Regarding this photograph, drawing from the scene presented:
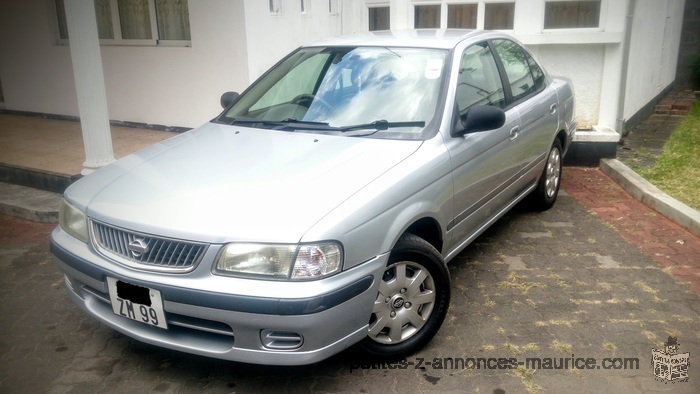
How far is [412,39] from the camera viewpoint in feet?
15.0

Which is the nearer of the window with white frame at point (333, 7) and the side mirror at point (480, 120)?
the side mirror at point (480, 120)

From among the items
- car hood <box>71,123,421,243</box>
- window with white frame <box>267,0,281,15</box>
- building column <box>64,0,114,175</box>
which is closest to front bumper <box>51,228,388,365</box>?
car hood <box>71,123,421,243</box>

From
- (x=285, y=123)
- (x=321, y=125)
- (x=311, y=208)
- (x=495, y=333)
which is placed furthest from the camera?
(x=285, y=123)

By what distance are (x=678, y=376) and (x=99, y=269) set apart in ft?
10.1

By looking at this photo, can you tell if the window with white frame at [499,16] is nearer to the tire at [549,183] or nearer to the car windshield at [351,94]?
the tire at [549,183]

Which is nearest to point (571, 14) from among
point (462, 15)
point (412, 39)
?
point (462, 15)

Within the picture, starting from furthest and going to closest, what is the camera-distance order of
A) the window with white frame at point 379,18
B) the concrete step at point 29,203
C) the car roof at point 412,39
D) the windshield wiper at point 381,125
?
1. the window with white frame at point 379,18
2. the concrete step at point 29,203
3. the car roof at point 412,39
4. the windshield wiper at point 381,125

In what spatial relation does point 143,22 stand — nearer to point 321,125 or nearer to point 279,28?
point 279,28

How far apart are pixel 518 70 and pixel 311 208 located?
3.00m

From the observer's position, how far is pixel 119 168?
3777 mm

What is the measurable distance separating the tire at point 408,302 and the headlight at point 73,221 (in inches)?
63.8

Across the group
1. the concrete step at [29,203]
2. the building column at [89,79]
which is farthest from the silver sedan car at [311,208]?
the concrete step at [29,203]

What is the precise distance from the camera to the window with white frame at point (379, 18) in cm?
853

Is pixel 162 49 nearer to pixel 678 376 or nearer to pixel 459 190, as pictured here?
pixel 459 190
